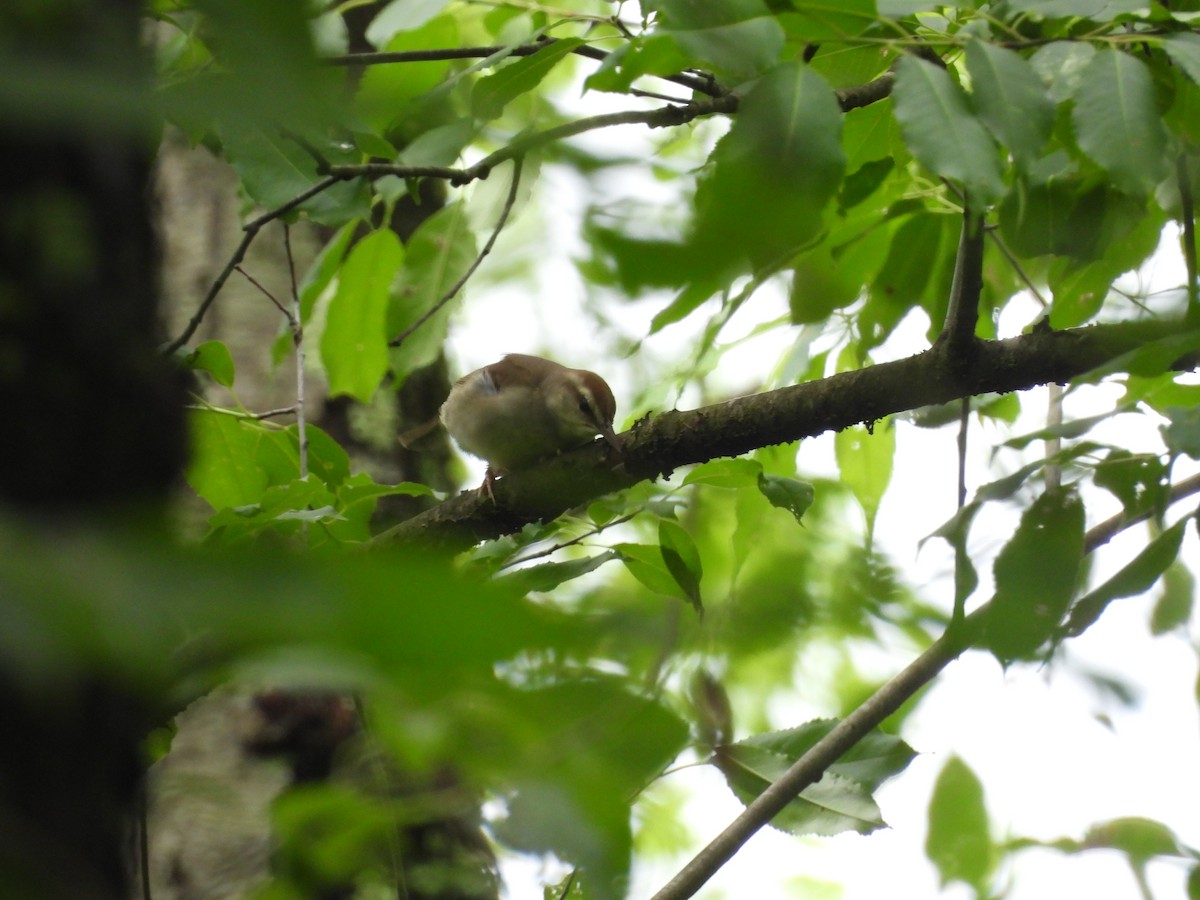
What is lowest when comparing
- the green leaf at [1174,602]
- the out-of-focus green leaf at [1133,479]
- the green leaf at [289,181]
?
the green leaf at [1174,602]

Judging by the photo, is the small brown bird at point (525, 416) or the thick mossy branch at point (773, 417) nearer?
the thick mossy branch at point (773, 417)

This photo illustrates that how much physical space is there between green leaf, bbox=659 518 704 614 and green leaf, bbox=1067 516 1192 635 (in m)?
0.66

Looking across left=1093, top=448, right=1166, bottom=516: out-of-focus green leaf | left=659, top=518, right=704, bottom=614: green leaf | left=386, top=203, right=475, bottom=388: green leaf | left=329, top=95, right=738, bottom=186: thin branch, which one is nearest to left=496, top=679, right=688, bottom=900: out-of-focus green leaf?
left=1093, top=448, right=1166, bottom=516: out-of-focus green leaf

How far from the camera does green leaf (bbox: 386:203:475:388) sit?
2877 millimetres

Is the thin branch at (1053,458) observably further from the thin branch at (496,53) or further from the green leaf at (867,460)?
the thin branch at (496,53)

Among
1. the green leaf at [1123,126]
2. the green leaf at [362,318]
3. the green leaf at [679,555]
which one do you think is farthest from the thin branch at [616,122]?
the green leaf at [679,555]

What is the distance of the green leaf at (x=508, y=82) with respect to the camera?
2.17 m

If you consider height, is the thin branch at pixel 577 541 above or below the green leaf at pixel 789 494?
below

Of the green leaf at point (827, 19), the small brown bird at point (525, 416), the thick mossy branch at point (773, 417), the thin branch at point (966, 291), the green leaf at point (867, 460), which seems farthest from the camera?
the small brown bird at point (525, 416)

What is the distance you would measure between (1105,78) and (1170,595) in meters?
1.14

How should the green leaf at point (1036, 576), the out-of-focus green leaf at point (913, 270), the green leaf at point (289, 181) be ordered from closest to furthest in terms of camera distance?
the green leaf at point (1036, 576)
the green leaf at point (289, 181)
the out-of-focus green leaf at point (913, 270)

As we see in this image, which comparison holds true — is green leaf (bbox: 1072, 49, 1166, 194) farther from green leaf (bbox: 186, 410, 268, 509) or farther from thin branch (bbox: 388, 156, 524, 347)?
green leaf (bbox: 186, 410, 268, 509)

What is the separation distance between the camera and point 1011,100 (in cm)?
155

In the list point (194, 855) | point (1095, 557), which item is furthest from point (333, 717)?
point (1095, 557)
